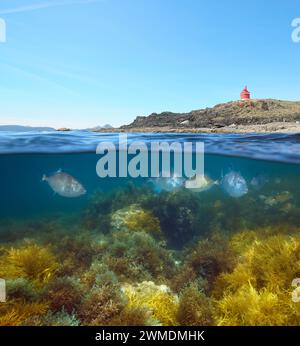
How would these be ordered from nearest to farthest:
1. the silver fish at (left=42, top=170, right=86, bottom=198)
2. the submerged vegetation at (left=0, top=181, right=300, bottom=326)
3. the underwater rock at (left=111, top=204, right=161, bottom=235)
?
the submerged vegetation at (left=0, top=181, right=300, bottom=326) < the underwater rock at (left=111, top=204, right=161, bottom=235) < the silver fish at (left=42, top=170, right=86, bottom=198)

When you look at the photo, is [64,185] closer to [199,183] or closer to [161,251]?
[161,251]

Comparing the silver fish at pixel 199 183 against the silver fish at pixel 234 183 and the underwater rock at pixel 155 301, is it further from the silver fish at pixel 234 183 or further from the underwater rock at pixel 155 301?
the underwater rock at pixel 155 301

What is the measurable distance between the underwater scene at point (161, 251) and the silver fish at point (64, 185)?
0.03 m

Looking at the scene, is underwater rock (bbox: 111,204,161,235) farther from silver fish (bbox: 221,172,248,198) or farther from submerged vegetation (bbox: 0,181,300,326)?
silver fish (bbox: 221,172,248,198)

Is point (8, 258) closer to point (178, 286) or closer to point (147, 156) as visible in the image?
point (178, 286)

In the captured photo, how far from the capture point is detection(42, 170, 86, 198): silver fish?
934 centimetres

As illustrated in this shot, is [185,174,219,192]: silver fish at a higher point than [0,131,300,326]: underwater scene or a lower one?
higher

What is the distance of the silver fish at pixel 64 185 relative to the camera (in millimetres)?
9344

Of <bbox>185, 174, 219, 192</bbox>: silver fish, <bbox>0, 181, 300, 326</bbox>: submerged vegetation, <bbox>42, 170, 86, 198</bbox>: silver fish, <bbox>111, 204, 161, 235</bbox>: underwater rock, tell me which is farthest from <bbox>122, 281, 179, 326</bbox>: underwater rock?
<bbox>185, 174, 219, 192</bbox>: silver fish

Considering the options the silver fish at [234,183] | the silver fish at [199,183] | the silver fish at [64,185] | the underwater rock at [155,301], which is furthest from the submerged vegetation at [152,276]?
the silver fish at [199,183]

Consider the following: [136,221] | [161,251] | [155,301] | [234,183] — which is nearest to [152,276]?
[161,251]

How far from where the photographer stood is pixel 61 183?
945 centimetres

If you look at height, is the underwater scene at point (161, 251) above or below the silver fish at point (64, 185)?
below

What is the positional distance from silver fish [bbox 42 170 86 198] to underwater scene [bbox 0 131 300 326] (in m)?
0.03
